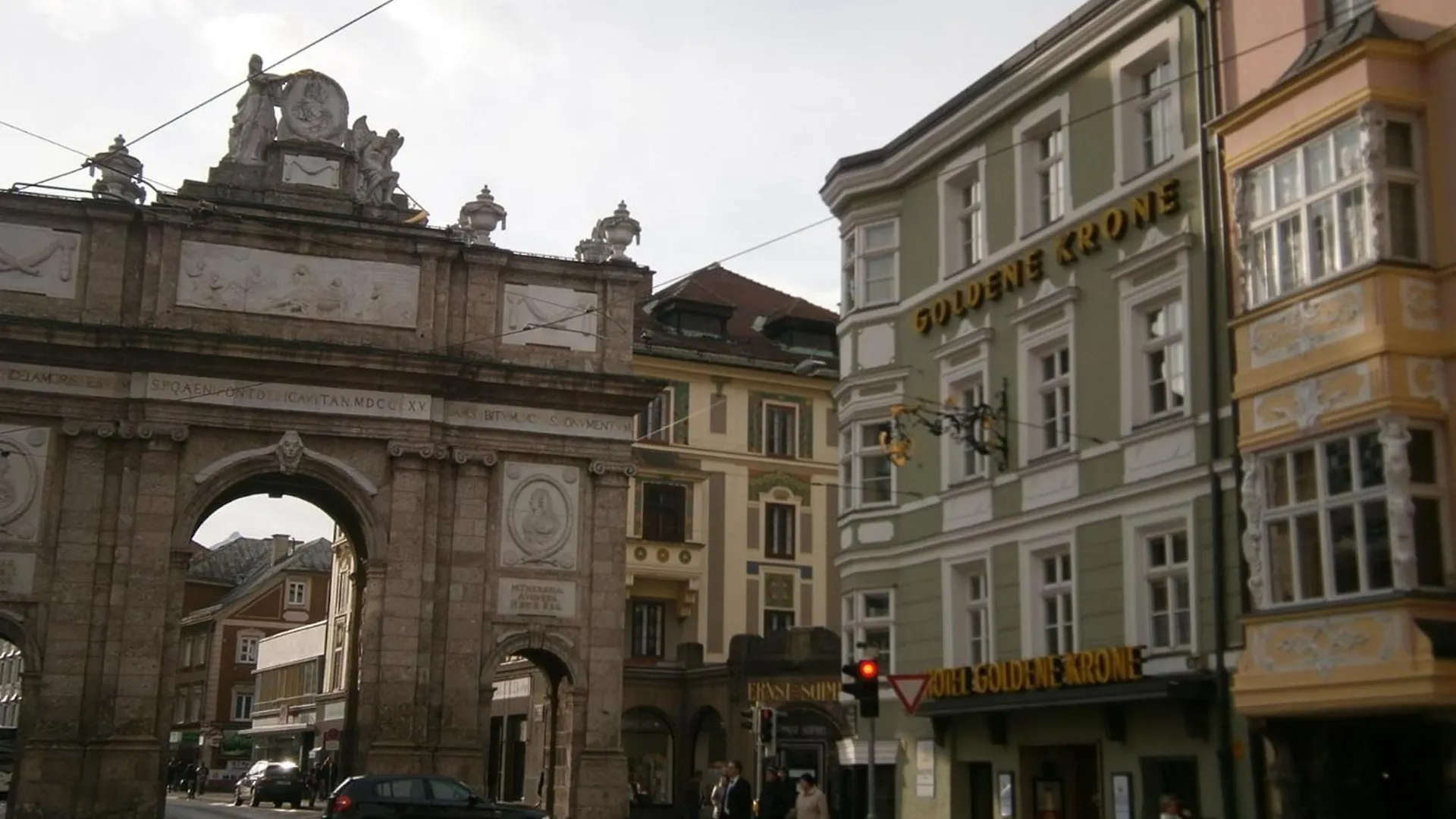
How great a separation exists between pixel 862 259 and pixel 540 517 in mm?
14235

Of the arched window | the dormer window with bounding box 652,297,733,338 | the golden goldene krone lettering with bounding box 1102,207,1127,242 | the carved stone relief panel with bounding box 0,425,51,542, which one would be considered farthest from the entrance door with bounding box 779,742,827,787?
the golden goldene krone lettering with bounding box 1102,207,1127,242

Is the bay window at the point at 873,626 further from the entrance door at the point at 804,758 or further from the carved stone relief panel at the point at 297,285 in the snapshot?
the entrance door at the point at 804,758

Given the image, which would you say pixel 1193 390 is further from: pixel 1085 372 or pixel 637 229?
pixel 637 229

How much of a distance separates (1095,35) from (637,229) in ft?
68.9

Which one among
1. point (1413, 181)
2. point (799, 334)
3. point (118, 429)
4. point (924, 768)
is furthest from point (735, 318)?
point (1413, 181)

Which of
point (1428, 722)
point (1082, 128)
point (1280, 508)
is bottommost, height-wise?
point (1428, 722)

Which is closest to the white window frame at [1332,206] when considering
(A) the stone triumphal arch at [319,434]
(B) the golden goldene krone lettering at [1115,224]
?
(B) the golden goldene krone lettering at [1115,224]

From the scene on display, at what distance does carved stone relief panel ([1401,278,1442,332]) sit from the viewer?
17.2 metres

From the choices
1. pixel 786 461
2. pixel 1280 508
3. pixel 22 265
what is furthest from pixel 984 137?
pixel 786 461

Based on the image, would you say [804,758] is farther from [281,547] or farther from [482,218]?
[281,547]

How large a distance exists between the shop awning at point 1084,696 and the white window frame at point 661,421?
2650 centimetres

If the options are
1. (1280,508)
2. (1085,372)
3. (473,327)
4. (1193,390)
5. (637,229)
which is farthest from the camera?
(637,229)

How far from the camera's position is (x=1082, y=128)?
2444cm

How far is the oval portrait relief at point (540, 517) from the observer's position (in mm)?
40750
